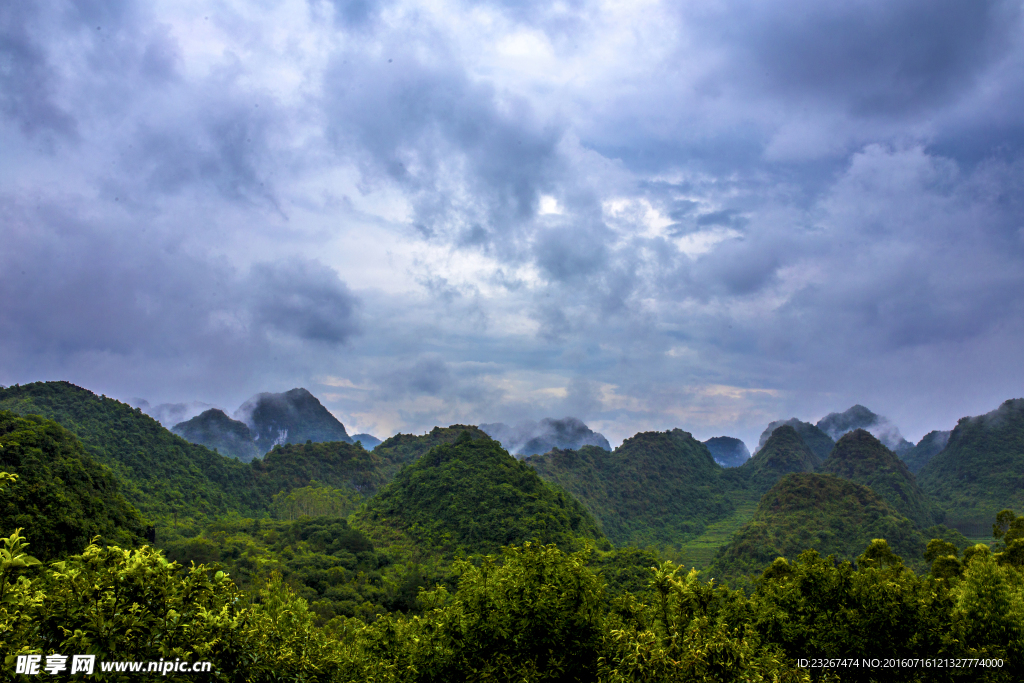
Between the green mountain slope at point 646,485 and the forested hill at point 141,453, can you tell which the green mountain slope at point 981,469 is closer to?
the green mountain slope at point 646,485

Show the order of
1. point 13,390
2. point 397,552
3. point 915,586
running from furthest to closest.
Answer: point 13,390, point 397,552, point 915,586

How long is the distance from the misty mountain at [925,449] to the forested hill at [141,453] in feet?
712

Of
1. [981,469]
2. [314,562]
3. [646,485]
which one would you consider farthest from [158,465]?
[981,469]

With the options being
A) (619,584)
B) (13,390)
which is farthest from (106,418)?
(619,584)

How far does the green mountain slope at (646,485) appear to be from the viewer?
109812mm

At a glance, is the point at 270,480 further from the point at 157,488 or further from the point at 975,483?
the point at 975,483

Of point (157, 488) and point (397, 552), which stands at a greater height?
point (157, 488)

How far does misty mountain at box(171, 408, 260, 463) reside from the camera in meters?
159

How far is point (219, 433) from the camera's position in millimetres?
162250

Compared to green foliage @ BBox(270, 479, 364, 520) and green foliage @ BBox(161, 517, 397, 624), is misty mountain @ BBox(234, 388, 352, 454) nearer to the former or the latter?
green foliage @ BBox(270, 479, 364, 520)

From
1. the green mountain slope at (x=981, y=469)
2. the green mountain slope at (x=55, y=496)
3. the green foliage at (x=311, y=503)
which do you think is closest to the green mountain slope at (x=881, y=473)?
the green mountain slope at (x=981, y=469)

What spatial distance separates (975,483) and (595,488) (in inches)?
3412

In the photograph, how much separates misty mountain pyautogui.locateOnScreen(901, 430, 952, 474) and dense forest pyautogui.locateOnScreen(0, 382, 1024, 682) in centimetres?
5730

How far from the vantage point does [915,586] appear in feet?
62.7
